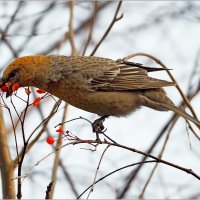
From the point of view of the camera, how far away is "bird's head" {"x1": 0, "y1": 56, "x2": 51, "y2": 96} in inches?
195

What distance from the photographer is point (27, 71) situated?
514 cm

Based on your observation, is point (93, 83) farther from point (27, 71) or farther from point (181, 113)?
point (181, 113)

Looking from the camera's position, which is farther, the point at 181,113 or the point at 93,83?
the point at 93,83

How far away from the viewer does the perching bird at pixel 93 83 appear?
517cm

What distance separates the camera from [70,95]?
5.15 metres

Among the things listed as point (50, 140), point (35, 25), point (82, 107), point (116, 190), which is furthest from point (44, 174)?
point (50, 140)

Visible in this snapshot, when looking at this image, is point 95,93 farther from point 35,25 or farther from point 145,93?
point 35,25

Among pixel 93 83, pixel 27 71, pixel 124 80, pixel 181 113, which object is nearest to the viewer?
pixel 181 113

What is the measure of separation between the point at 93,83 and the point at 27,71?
2.57 ft

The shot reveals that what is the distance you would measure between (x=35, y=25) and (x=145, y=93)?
2.36 metres

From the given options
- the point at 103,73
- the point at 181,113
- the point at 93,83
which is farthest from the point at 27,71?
the point at 181,113

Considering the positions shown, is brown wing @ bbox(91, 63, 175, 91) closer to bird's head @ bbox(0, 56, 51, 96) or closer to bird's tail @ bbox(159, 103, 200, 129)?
bird's tail @ bbox(159, 103, 200, 129)

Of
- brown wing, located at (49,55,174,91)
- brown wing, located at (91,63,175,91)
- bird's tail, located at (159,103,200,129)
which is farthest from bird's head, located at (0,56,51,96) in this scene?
bird's tail, located at (159,103,200,129)

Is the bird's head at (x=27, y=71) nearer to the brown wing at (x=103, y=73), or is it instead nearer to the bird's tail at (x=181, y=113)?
the brown wing at (x=103, y=73)
